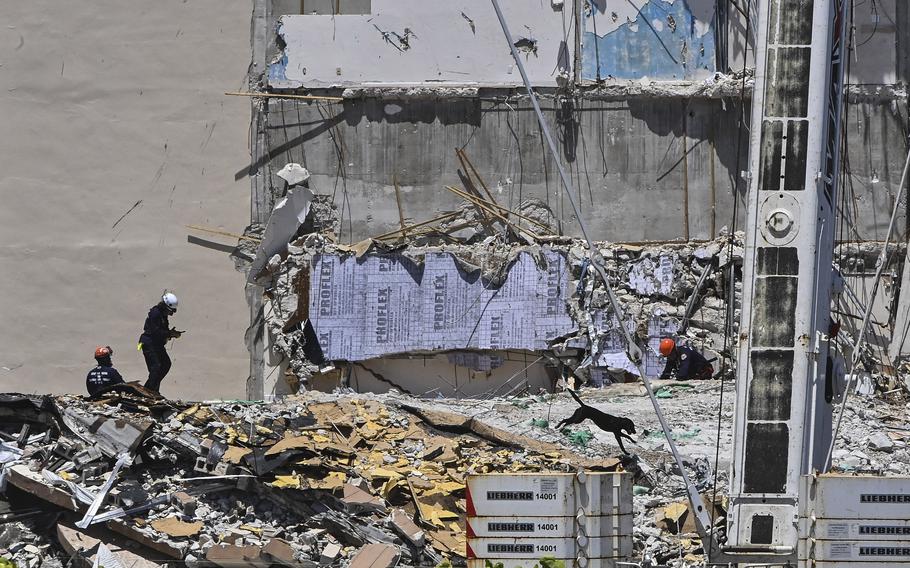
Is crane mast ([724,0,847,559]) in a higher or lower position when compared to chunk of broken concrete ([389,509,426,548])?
higher

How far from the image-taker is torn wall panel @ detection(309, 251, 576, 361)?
1809 cm

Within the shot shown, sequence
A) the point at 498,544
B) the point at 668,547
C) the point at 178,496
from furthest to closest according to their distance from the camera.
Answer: the point at 178,496 < the point at 668,547 < the point at 498,544

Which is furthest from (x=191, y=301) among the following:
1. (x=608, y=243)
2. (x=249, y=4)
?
(x=608, y=243)

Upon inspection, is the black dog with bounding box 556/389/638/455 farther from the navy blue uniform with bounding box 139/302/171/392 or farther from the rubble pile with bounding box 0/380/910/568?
the navy blue uniform with bounding box 139/302/171/392

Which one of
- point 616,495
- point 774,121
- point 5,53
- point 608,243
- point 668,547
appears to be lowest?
point 668,547

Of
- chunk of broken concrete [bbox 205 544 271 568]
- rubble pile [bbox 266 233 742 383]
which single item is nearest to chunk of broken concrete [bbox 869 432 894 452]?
rubble pile [bbox 266 233 742 383]

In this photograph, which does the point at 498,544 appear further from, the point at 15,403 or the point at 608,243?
the point at 608,243

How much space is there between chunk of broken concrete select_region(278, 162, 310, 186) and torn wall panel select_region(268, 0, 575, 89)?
113cm

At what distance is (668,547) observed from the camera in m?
11.7

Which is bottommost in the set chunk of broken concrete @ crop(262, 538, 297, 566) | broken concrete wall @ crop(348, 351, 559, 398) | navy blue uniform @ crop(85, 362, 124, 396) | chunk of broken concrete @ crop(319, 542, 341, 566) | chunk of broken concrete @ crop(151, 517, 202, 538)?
chunk of broken concrete @ crop(319, 542, 341, 566)

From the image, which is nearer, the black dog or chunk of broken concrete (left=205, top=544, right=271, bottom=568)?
chunk of broken concrete (left=205, top=544, right=271, bottom=568)

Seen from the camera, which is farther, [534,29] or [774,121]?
[534,29]

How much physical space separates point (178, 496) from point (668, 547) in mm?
4317

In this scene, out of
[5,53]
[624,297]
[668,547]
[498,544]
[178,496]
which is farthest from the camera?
[5,53]
